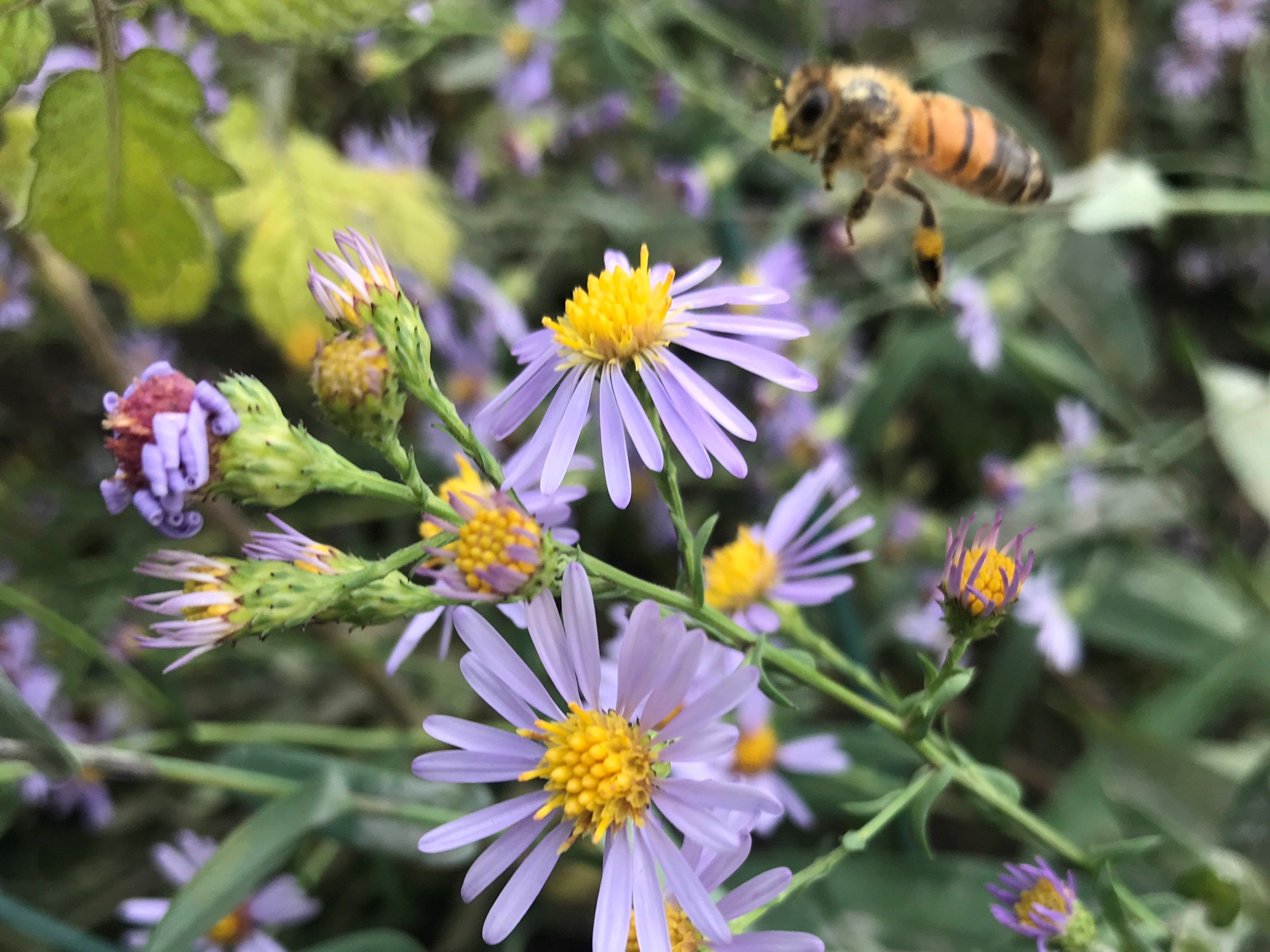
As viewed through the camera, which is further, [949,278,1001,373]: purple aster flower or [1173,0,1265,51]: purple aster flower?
[1173,0,1265,51]: purple aster flower

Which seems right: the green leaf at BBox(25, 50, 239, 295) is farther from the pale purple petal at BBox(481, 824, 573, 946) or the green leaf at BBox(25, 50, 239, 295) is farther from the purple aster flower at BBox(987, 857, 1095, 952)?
the purple aster flower at BBox(987, 857, 1095, 952)

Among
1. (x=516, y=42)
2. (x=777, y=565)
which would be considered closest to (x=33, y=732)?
(x=777, y=565)

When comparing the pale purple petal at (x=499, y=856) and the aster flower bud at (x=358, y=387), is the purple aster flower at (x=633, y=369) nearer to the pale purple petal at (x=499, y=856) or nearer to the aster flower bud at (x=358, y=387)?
the aster flower bud at (x=358, y=387)

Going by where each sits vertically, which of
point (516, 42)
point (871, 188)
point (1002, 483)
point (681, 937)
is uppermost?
point (516, 42)

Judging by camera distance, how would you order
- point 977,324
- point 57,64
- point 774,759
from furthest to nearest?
point 977,324
point 774,759
point 57,64

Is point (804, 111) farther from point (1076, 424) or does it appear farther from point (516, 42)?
point (516, 42)

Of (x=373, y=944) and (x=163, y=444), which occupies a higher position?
(x=163, y=444)

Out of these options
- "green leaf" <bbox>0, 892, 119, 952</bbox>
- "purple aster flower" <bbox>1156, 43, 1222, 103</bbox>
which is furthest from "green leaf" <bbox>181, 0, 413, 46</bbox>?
"purple aster flower" <bbox>1156, 43, 1222, 103</bbox>
